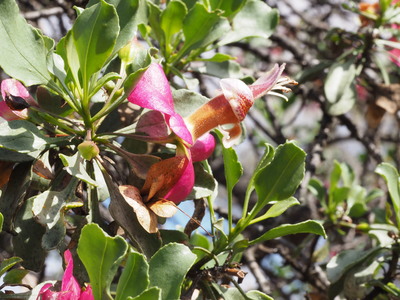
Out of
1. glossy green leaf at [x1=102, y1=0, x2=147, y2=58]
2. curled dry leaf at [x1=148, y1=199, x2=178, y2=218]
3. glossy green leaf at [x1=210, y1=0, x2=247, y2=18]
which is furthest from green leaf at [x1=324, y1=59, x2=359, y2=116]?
curled dry leaf at [x1=148, y1=199, x2=178, y2=218]

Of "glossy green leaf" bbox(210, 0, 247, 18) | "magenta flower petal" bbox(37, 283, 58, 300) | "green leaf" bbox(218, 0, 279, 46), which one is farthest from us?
"green leaf" bbox(218, 0, 279, 46)

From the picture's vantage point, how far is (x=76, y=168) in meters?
1.00

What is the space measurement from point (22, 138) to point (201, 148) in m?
0.30

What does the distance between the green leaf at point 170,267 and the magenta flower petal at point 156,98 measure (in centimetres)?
18

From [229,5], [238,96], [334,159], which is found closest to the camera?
[238,96]

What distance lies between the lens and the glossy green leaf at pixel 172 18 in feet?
4.66

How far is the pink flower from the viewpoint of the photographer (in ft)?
3.13

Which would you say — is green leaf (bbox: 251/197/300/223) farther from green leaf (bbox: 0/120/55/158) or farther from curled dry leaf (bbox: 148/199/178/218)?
green leaf (bbox: 0/120/55/158)

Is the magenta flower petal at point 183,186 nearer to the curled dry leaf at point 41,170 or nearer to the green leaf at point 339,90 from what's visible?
the curled dry leaf at point 41,170

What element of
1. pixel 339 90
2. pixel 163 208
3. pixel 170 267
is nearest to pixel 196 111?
pixel 163 208

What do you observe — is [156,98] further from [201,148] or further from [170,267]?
[170,267]

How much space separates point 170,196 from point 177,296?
193 mm

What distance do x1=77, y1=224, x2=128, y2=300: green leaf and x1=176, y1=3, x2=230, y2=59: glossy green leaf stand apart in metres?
0.64

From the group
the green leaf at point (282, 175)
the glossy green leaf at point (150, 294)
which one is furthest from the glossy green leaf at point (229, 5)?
the glossy green leaf at point (150, 294)
